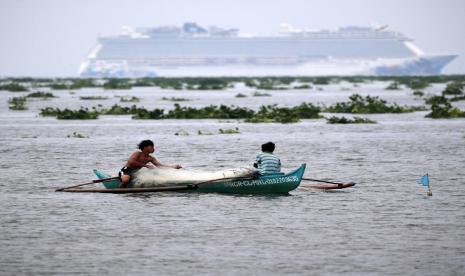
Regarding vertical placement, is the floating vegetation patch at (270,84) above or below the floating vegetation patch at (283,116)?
above

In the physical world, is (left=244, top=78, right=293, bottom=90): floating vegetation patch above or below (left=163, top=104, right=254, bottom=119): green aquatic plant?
above

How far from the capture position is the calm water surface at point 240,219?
669 inches

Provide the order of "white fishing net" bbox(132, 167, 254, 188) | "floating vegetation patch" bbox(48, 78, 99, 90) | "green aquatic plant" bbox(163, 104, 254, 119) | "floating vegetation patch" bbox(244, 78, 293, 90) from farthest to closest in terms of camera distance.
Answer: "floating vegetation patch" bbox(48, 78, 99, 90) < "floating vegetation patch" bbox(244, 78, 293, 90) < "green aquatic plant" bbox(163, 104, 254, 119) < "white fishing net" bbox(132, 167, 254, 188)

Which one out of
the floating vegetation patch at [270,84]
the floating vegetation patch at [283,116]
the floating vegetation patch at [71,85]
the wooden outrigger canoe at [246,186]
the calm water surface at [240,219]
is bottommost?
the calm water surface at [240,219]

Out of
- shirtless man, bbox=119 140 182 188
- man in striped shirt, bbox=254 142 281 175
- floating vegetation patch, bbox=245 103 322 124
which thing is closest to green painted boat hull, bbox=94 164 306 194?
man in striped shirt, bbox=254 142 281 175

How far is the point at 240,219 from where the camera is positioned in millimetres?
21359

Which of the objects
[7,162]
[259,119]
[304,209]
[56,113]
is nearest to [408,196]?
[304,209]

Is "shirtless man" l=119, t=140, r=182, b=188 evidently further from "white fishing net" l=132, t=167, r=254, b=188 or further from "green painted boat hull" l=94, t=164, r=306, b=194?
"green painted boat hull" l=94, t=164, r=306, b=194

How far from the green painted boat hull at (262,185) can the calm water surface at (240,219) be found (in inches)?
11.7

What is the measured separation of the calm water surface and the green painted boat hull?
0.30 metres

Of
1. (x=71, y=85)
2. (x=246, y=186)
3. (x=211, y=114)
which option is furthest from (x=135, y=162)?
(x=71, y=85)

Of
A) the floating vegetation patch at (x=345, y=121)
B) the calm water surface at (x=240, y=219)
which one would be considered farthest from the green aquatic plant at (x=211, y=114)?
the calm water surface at (x=240, y=219)

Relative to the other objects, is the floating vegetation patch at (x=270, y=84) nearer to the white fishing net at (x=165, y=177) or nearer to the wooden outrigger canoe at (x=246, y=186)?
the white fishing net at (x=165, y=177)

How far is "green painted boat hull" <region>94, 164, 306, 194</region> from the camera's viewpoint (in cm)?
2425
